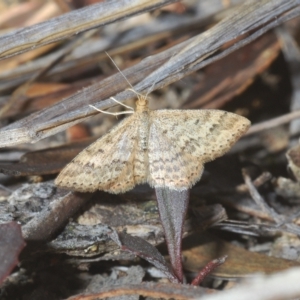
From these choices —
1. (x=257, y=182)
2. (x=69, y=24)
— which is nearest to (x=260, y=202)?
(x=257, y=182)

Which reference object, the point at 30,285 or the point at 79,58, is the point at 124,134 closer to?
the point at 30,285

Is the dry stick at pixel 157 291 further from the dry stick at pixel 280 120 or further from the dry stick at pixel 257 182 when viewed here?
the dry stick at pixel 280 120

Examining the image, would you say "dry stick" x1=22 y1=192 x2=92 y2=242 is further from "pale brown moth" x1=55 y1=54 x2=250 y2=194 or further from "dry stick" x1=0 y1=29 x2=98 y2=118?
"dry stick" x1=0 y1=29 x2=98 y2=118

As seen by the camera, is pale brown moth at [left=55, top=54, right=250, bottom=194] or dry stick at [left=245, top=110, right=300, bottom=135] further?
dry stick at [left=245, top=110, right=300, bottom=135]

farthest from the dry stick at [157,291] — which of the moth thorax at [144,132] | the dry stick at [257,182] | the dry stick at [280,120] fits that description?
the dry stick at [280,120]

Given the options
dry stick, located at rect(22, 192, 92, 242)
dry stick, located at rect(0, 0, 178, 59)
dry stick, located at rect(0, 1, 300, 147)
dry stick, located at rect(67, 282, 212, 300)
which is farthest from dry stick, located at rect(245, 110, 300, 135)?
dry stick, located at rect(67, 282, 212, 300)

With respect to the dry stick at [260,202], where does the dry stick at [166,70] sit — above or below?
above

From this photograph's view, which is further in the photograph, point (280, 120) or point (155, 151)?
point (280, 120)

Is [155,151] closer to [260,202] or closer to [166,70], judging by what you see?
Result: [166,70]

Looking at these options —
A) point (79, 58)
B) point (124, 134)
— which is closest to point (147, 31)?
point (79, 58)

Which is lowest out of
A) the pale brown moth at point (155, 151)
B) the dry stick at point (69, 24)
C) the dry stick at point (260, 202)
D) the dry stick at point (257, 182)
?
the dry stick at point (260, 202)

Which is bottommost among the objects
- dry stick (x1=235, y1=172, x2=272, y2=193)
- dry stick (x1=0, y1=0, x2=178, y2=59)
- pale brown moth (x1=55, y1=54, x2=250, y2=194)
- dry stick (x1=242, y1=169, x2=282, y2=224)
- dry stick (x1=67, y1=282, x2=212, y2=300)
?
dry stick (x1=67, y1=282, x2=212, y2=300)
